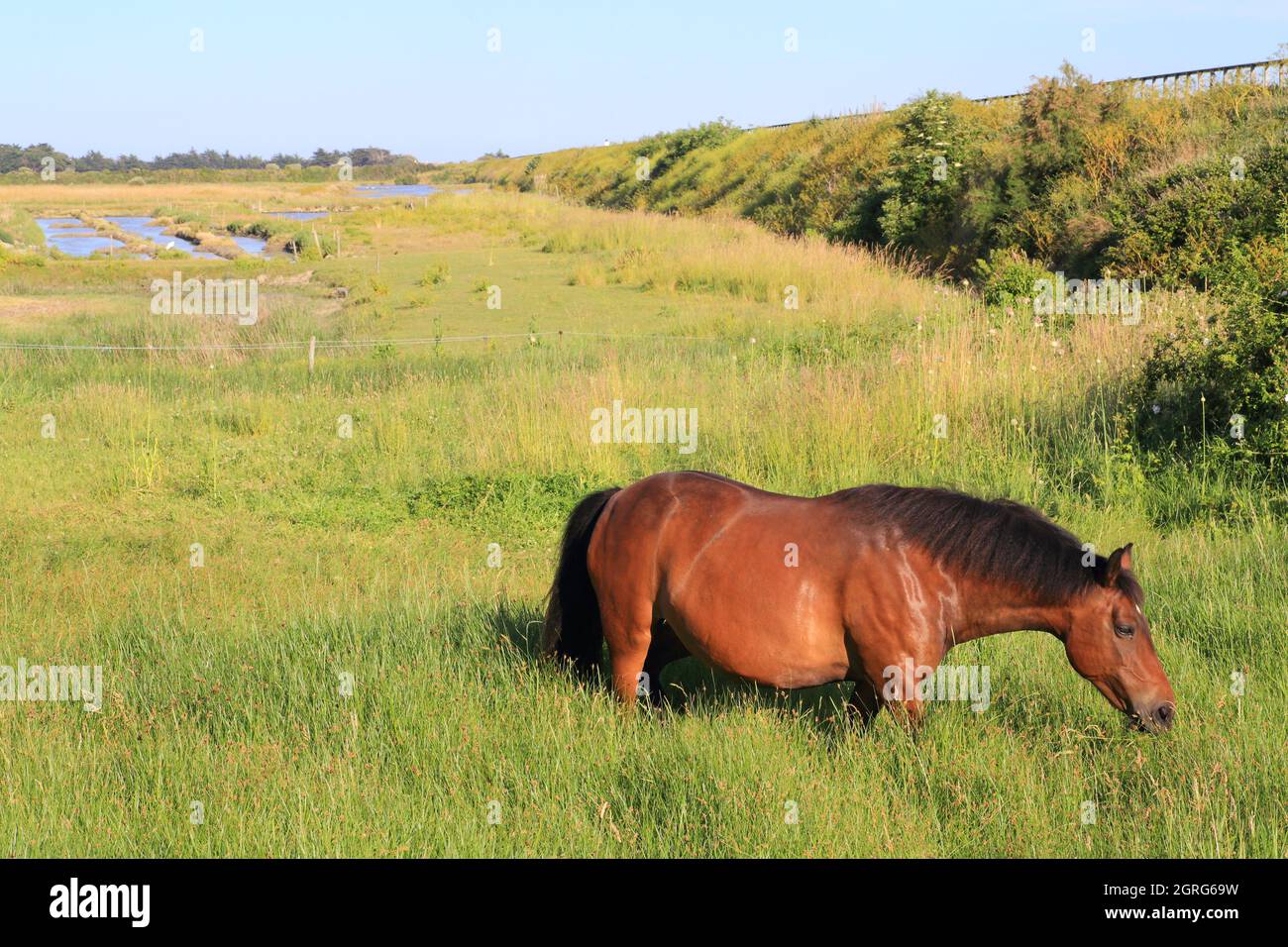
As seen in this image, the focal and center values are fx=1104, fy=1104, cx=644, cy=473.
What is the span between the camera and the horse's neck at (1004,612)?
14.6 feet

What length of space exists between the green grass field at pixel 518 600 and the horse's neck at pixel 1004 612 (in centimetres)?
53

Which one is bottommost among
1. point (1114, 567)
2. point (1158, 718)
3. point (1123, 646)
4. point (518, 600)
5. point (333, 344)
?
point (518, 600)

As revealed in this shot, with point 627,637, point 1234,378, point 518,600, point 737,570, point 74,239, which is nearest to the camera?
point 737,570

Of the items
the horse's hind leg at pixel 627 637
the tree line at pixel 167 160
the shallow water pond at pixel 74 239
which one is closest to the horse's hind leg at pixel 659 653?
the horse's hind leg at pixel 627 637

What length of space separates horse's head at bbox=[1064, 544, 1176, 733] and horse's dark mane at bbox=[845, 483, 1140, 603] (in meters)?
0.04

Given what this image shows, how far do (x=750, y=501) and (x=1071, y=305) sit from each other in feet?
33.8

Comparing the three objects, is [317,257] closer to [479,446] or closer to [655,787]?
[479,446]

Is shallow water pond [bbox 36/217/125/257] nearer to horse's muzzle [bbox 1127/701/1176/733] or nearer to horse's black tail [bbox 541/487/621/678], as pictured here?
horse's black tail [bbox 541/487/621/678]

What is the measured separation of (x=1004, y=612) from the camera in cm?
453

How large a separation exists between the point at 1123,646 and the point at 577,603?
2.52m

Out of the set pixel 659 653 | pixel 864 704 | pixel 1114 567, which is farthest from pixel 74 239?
pixel 1114 567

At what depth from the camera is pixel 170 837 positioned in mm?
4141

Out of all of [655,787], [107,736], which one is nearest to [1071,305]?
[655,787]

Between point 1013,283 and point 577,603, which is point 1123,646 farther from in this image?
point 1013,283
